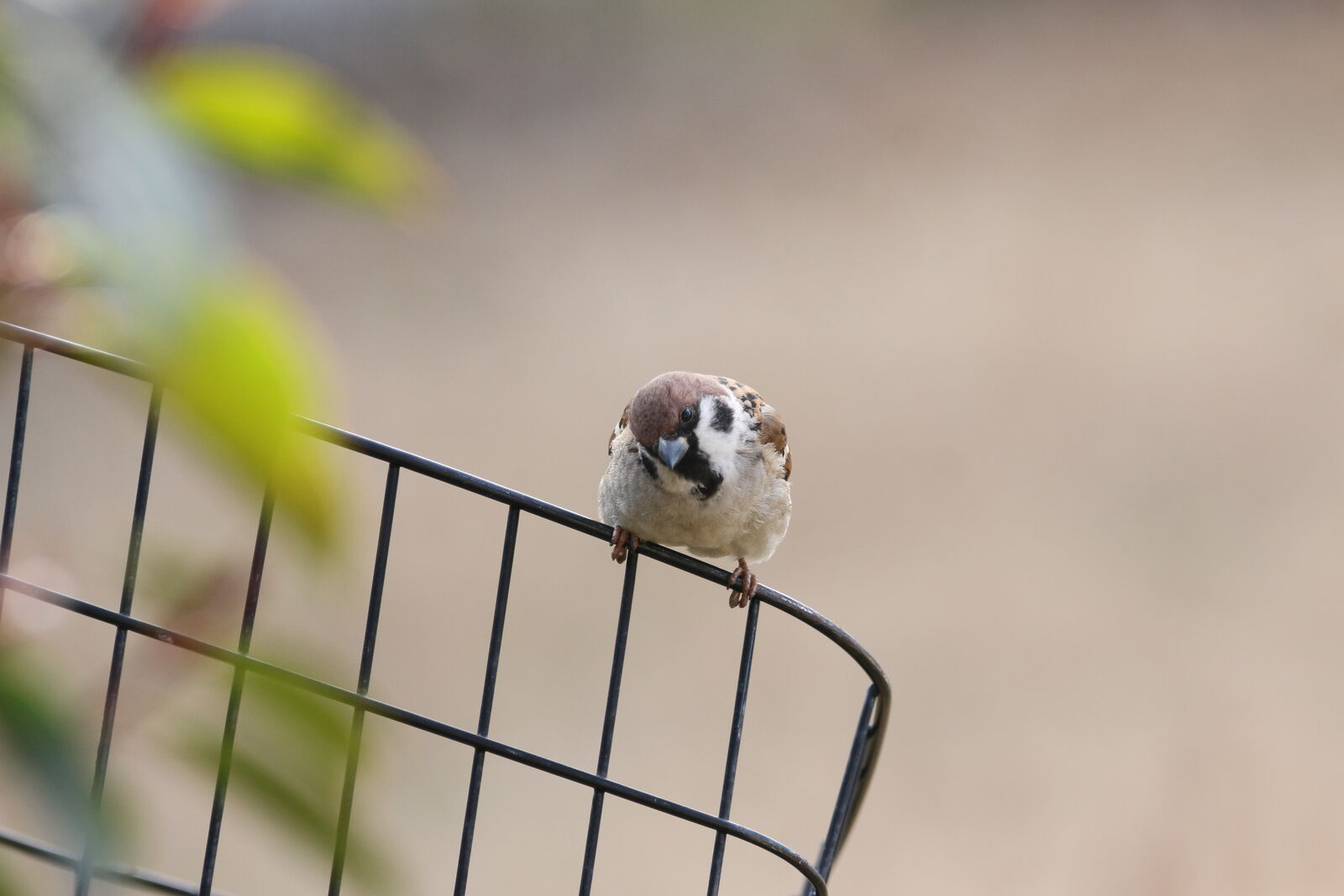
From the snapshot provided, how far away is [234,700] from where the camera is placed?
42 cm

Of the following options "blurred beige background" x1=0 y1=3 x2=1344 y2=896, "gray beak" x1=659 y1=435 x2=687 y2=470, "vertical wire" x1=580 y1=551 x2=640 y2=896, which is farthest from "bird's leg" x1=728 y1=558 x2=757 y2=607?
"blurred beige background" x1=0 y1=3 x2=1344 y2=896

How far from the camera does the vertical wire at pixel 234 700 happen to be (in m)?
0.40

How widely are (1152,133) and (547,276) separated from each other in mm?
1956

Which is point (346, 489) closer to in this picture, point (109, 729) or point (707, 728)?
point (109, 729)

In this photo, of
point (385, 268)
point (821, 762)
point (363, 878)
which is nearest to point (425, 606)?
point (821, 762)

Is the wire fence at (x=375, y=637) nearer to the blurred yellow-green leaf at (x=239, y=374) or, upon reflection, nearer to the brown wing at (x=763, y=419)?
→ the blurred yellow-green leaf at (x=239, y=374)

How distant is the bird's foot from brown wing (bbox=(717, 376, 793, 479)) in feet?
0.64

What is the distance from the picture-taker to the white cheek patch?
1.13 meters

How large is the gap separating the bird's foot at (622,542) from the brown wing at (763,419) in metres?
0.19

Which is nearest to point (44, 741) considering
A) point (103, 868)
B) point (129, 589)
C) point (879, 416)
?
point (103, 868)

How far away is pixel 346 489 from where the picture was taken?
309 millimetres

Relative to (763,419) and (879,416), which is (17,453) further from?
(879,416)

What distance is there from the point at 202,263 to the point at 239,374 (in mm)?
23

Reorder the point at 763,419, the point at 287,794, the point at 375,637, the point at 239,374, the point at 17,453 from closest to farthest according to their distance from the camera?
the point at 239,374 → the point at 287,794 → the point at 17,453 → the point at 375,637 → the point at 763,419
